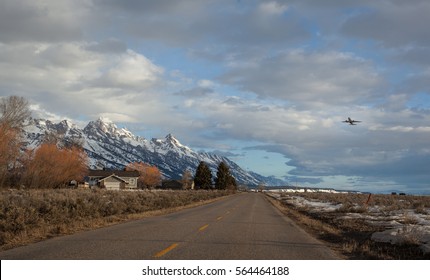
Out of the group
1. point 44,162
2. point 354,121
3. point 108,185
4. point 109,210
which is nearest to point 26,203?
point 109,210

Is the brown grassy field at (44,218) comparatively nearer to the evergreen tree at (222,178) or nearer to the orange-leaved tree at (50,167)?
the orange-leaved tree at (50,167)

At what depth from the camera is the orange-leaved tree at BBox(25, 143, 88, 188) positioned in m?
68.3

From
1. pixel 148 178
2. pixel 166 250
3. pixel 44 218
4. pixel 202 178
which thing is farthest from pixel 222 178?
pixel 166 250

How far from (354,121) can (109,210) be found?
52.2 feet

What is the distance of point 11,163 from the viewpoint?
212 feet

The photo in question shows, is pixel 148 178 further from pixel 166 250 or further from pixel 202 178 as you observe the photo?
pixel 166 250

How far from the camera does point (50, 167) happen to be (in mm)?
72125

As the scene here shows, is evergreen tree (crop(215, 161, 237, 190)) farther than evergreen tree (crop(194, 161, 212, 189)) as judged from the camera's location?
Yes

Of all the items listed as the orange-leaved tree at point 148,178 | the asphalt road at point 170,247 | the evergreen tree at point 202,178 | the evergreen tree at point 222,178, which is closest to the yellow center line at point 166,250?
the asphalt road at point 170,247

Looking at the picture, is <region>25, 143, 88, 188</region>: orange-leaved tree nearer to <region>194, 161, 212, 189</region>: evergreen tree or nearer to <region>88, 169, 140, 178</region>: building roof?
<region>88, 169, 140, 178</region>: building roof

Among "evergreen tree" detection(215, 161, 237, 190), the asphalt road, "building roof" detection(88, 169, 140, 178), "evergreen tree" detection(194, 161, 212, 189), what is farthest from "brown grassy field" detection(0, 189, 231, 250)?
"evergreen tree" detection(215, 161, 237, 190)

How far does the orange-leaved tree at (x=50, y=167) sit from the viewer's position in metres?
68.3

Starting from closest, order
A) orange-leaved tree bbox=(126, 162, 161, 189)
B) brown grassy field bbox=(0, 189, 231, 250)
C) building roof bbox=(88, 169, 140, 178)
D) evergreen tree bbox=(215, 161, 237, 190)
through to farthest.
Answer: brown grassy field bbox=(0, 189, 231, 250), building roof bbox=(88, 169, 140, 178), evergreen tree bbox=(215, 161, 237, 190), orange-leaved tree bbox=(126, 162, 161, 189)
